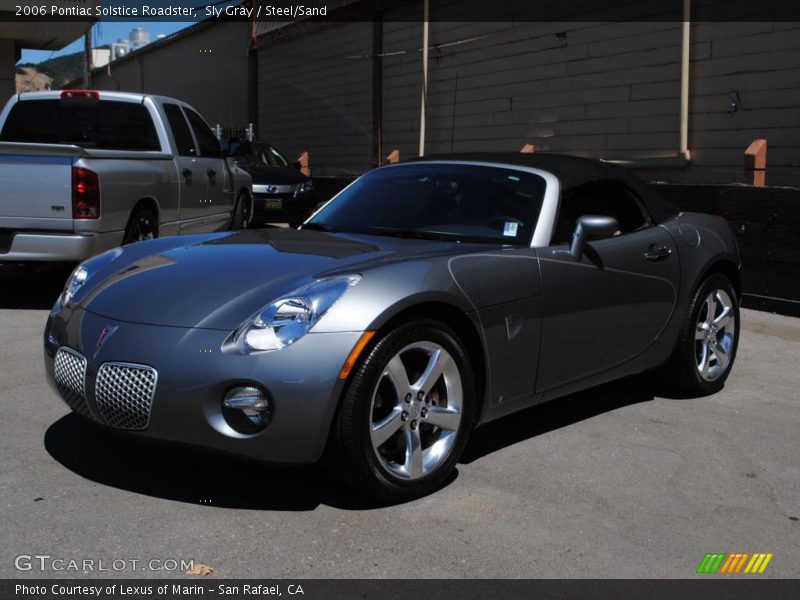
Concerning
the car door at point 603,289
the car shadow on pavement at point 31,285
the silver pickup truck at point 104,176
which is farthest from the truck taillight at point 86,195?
the car door at point 603,289

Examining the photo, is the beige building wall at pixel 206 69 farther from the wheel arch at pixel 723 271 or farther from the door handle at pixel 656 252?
the door handle at pixel 656 252

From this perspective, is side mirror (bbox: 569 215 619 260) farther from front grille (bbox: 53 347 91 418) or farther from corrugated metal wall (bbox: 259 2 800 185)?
corrugated metal wall (bbox: 259 2 800 185)

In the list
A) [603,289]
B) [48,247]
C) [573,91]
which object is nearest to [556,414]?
[603,289]

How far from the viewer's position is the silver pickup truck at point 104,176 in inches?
309

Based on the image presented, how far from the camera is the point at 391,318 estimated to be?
3734 mm

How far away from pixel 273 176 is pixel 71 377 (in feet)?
39.0

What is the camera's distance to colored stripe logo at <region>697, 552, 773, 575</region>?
3.39 meters

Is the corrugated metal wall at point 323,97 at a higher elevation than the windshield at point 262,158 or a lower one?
higher

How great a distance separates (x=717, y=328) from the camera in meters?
5.88

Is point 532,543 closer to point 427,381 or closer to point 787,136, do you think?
point 427,381
